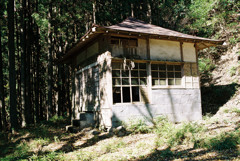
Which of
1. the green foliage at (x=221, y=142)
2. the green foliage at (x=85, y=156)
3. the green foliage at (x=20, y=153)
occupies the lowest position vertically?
the green foliage at (x=20, y=153)

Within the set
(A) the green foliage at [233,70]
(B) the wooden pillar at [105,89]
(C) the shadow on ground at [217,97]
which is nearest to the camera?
(B) the wooden pillar at [105,89]

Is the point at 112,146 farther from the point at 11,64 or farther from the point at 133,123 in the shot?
the point at 11,64

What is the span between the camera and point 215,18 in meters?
16.8

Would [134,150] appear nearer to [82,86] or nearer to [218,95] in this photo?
[82,86]

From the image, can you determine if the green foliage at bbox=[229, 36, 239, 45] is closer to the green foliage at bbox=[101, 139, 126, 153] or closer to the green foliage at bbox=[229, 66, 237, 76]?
the green foliage at bbox=[229, 66, 237, 76]

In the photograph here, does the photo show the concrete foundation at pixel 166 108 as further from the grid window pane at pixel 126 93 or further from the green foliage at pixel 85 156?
the green foliage at pixel 85 156

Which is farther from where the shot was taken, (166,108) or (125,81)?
(166,108)

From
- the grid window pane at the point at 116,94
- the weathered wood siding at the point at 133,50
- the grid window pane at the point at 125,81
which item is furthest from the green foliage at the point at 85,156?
the weathered wood siding at the point at 133,50

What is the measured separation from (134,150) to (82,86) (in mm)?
6644

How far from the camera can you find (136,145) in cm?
668

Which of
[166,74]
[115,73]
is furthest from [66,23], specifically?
[166,74]

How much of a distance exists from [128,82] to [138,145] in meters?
3.50

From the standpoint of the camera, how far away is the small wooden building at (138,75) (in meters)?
9.01

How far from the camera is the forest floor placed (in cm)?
532
